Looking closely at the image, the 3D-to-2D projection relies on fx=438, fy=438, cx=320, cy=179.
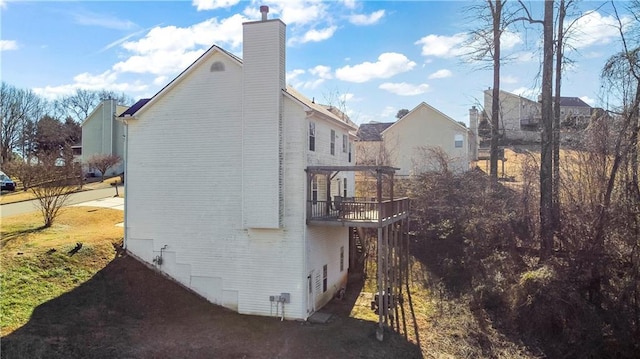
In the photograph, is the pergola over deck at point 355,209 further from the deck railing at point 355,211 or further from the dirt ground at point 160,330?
the dirt ground at point 160,330

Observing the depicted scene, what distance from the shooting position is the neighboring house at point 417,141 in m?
35.6

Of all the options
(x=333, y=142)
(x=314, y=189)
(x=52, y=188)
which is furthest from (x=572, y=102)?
(x=52, y=188)

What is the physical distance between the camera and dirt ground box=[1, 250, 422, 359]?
1184 cm

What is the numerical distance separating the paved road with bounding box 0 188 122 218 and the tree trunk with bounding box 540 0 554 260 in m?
24.2

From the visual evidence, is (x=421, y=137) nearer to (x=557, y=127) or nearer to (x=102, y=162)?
(x=557, y=127)

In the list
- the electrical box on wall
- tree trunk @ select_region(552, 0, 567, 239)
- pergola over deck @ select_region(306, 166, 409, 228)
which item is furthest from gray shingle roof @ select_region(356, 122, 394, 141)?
the electrical box on wall

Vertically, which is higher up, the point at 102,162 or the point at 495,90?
the point at 495,90

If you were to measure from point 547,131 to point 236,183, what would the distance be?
13649 mm

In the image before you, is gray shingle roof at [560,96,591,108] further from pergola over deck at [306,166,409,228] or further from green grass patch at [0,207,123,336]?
green grass patch at [0,207,123,336]

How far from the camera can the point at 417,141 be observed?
123ft

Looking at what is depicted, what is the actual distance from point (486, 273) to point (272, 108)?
38.6ft

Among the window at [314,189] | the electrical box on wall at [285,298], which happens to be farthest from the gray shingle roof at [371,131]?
the electrical box on wall at [285,298]

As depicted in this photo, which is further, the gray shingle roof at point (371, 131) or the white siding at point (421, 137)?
the gray shingle roof at point (371, 131)

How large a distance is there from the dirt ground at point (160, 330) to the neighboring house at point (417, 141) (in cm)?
2034
